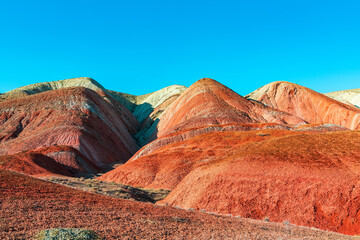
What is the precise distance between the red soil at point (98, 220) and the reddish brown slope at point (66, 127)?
4419 cm

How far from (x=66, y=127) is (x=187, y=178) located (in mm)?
43772

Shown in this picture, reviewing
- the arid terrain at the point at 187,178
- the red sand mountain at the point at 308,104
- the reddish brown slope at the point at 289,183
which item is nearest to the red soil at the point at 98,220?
the arid terrain at the point at 187,178

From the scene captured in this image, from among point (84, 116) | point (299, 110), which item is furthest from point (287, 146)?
point (299, 110)

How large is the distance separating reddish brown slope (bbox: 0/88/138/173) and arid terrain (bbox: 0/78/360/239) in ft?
1.13

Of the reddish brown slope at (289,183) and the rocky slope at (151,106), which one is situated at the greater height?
the rocky slope at (151,106)

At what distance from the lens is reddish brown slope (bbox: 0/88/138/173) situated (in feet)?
193

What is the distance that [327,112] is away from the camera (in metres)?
83.4

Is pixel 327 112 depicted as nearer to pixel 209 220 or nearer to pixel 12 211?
pixel 209 220

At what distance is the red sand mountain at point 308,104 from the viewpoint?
76356 mm

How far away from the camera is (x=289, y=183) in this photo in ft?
69.2

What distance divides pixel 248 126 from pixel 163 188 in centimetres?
2653

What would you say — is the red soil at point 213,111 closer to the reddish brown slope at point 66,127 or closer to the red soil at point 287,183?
the reddish brown slope at point 66,127

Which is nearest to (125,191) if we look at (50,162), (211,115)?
(50,162)

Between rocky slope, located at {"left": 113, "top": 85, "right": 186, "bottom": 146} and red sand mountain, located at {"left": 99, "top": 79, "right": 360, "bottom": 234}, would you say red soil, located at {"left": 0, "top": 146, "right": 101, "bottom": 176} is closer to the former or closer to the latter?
red sand mountain, located at {"left": 99, "top": 79, "right": 360, "bottom": 234}
